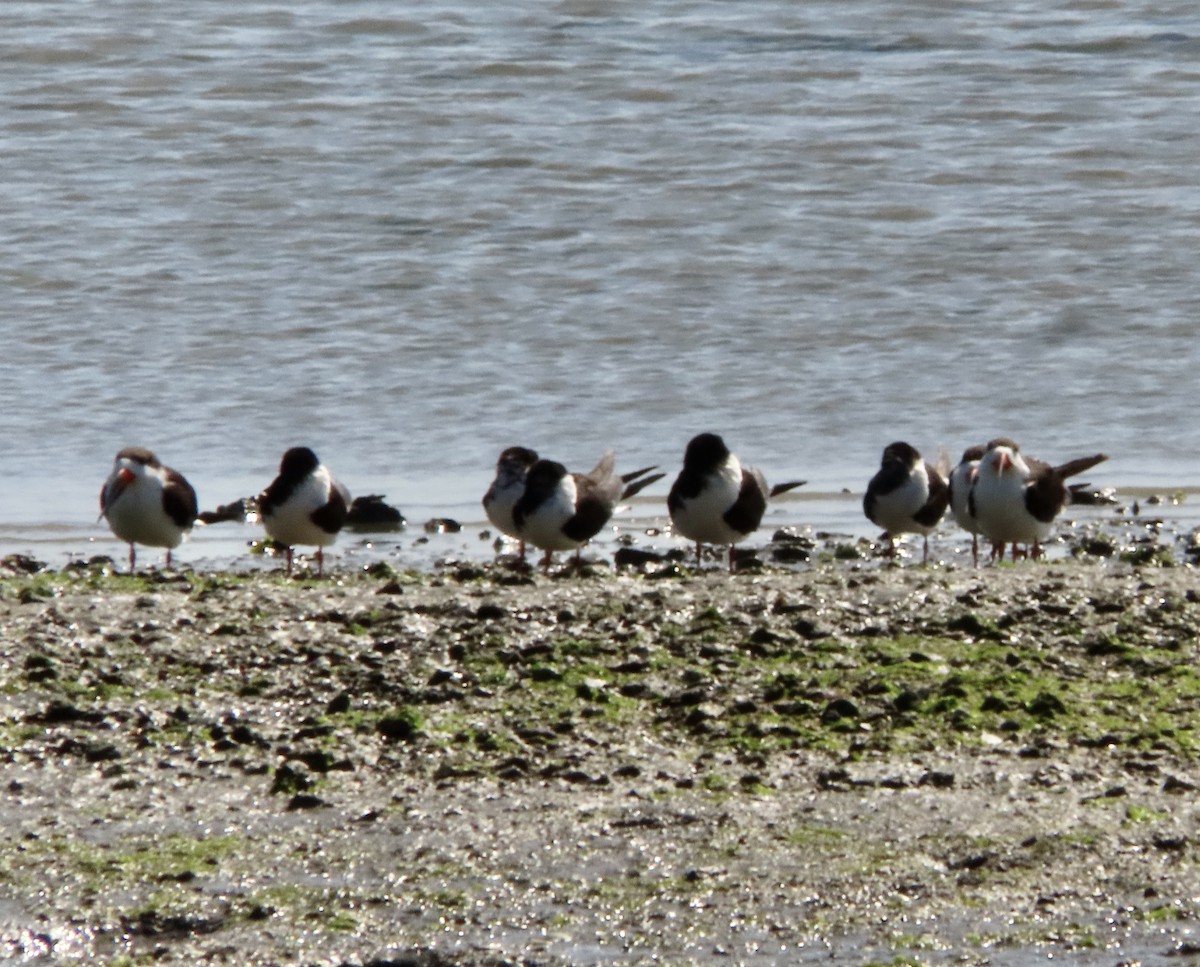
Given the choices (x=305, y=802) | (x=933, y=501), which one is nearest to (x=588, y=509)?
(x=933, y=501)

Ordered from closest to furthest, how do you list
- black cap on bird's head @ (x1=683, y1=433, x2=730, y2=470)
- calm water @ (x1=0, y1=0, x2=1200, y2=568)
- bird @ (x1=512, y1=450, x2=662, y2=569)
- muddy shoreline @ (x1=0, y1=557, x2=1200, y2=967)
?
muddy shoreline @ (x1=0, y1=557, x2=1200, y2=967) → bird @ (x1=512, y1=450, x2=662, y2=569) → black cap on bird's head @ (x1=683, y1=433, x2=730, y2=470) → calm water @ (x1=0, y1=0, x2=1200, y2=568)

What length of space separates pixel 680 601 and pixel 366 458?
14.9ft

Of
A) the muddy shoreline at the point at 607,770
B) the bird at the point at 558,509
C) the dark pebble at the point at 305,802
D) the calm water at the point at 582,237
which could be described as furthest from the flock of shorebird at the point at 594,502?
the dark pebble at the point at 305,802

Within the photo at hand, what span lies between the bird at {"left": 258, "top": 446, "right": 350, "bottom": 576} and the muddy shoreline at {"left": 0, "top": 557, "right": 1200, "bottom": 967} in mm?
1633

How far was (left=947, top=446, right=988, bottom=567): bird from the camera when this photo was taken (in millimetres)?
10086

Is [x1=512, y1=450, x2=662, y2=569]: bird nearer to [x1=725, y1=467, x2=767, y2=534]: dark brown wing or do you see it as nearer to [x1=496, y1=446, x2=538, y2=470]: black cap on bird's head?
[x1=496, y1=446, x2=538, y2=470]: black cap on bird's head

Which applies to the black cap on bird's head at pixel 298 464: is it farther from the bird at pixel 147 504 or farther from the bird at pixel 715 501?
the bird at pixel 715 501

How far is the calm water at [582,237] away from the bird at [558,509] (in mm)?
1035

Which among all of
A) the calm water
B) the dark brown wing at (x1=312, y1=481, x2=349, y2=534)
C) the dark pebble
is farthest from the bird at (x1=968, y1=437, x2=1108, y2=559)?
the dark pebble

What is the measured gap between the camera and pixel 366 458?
459 inches

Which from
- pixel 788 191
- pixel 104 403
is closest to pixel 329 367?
pixel 104 403

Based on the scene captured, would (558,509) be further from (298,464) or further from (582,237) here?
(582,237)

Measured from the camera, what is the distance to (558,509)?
9.55m

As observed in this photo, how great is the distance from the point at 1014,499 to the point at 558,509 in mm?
1965
